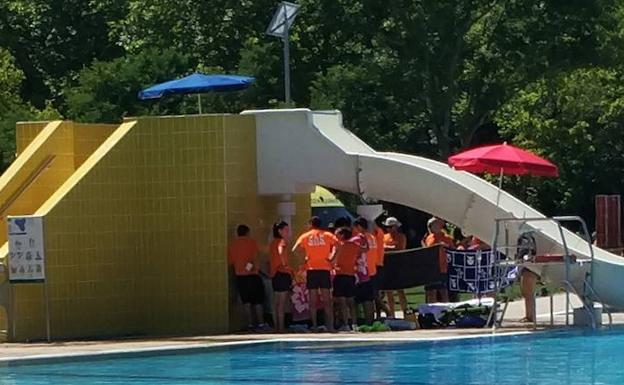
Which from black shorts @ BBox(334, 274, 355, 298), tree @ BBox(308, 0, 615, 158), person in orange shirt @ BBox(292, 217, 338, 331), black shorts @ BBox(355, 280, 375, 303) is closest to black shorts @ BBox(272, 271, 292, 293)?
person in orange shirt @ BBox(292, 217, 338, 331)

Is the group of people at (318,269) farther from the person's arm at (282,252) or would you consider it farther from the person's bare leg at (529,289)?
the person's bare leg at (529,289)

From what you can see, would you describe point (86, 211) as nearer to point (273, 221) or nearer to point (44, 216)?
point (44, 216)

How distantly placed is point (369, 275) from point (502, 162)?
2348 millimetres

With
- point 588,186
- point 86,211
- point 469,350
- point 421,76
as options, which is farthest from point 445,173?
point 588,186

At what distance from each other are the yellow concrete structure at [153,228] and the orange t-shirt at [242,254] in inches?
5.0

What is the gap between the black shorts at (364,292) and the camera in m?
20.1

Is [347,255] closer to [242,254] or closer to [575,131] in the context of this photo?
[242,254]

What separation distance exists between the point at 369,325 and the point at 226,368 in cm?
420

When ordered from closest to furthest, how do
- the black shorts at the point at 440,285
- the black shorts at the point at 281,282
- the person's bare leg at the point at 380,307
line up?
the black shorts at the point at 281,282
the person's bare leg at the point at 380,307
the black shorts at the point at 440,285

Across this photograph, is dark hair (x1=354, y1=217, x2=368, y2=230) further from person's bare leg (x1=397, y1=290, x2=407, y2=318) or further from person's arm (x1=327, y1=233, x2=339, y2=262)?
person's bare leg (x1=397, y1=290, x2=407, y2=318)

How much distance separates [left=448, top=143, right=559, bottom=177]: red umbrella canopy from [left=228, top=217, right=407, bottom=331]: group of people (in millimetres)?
1584

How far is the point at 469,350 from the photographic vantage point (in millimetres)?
17672

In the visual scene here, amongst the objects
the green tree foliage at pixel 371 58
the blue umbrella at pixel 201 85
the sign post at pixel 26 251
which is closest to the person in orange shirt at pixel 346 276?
the blue umbrella at pixel 201 85

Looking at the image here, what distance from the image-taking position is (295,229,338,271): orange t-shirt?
19.3m
